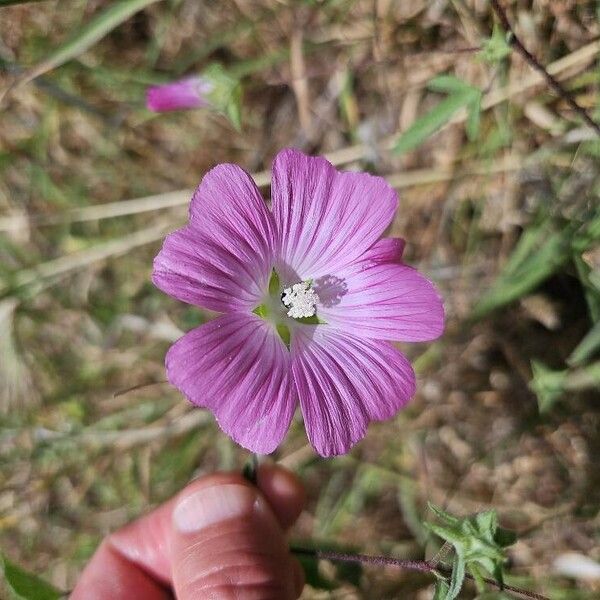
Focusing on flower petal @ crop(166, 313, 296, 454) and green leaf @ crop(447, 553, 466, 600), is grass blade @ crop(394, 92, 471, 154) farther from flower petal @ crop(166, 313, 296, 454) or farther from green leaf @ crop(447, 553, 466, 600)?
green leaf @ crop(447, 553, 466, 600)

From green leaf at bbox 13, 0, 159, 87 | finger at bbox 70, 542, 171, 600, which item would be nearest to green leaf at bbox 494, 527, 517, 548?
finger at bbox 70, 542, 171, 600

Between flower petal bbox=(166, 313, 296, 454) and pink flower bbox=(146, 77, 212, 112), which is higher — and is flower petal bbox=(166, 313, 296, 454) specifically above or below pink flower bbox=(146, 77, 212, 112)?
below

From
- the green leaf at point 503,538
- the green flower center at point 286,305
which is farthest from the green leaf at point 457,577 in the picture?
the green flower center at point 286,305

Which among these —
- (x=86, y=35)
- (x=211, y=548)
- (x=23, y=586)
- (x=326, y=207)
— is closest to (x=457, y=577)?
(x=211, y=548)

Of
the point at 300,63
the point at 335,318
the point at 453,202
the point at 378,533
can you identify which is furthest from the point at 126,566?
the point at 300,63

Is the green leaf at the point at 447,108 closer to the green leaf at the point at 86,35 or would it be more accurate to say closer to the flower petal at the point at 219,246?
the flower petal at the point at 219,246

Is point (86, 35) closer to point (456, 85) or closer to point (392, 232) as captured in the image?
point (456, 85)
